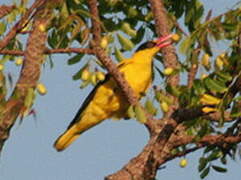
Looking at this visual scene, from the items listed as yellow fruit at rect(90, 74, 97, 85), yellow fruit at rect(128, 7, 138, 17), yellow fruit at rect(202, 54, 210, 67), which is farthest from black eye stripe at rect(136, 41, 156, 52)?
yellow fruit at rect(202, 54, 210, 67)

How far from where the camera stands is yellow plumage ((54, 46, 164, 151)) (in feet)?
19.6

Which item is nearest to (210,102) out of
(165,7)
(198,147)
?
(198,147)

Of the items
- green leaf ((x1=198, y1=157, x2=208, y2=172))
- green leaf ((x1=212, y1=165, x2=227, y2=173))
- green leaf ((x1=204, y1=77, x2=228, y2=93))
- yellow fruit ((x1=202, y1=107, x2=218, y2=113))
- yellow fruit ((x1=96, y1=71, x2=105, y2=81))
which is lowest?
green leaf ((x1=212, y1=165, x2=227, y2=173))

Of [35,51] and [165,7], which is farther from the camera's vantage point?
[165,7]

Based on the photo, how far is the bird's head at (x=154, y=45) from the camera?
5351 mm

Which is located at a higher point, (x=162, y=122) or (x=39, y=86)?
(x=39, y=86)

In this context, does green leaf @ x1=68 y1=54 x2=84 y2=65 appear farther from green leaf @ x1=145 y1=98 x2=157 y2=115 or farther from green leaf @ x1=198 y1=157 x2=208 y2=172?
green leaf @ x1=198 y1=157 x2=208 y2=172

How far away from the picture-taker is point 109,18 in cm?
529

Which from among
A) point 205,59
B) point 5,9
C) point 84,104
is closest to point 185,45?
point 205,59

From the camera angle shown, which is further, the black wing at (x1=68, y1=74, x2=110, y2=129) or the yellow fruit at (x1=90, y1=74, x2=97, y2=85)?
the black wing at (x1=68, y1=74, x2=110, y2=129)

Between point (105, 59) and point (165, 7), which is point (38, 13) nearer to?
point (105, 59)

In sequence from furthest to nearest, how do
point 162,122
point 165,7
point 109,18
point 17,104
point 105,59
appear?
1. point 165,7
2. point 109,18
3. point 162,122
4. point 105,59
5. point 17,104

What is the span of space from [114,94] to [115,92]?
0.09ft

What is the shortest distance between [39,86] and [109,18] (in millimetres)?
1544
